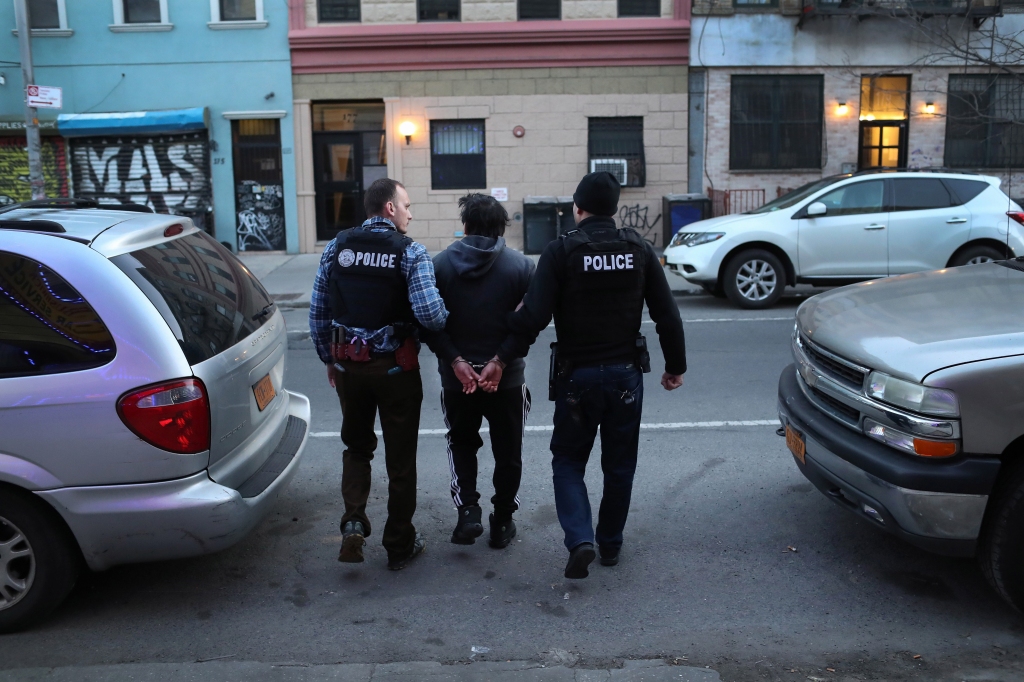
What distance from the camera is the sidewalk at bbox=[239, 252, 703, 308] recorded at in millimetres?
13594

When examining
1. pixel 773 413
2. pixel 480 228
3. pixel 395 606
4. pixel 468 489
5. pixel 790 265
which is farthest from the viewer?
pixel 790 265

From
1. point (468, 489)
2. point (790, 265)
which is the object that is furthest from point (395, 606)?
point (790, 265)

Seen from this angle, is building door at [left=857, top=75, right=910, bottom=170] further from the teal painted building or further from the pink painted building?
the teal painted building

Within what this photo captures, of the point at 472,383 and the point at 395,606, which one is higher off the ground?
the point at 472,383

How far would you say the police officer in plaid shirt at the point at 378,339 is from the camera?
4105mm

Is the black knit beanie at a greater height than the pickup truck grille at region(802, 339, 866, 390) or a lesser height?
greater

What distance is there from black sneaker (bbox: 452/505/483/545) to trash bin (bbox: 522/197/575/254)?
41.9ft

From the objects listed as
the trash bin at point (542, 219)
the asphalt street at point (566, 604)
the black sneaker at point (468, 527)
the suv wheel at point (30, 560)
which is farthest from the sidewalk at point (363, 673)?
the trash bin at point (542, 219)

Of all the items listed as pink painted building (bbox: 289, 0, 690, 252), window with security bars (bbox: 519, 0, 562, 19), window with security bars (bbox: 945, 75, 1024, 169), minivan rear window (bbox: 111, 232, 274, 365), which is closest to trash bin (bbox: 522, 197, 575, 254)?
pink painted building (bbox: 289, 0, 690, 252)

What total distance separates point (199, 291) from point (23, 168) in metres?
16.5

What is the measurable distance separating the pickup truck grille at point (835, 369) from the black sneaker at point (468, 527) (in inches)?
70.7

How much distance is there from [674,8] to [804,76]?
9.40 ft

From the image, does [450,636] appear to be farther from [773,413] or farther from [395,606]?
[773,413]

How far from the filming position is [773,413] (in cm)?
695
